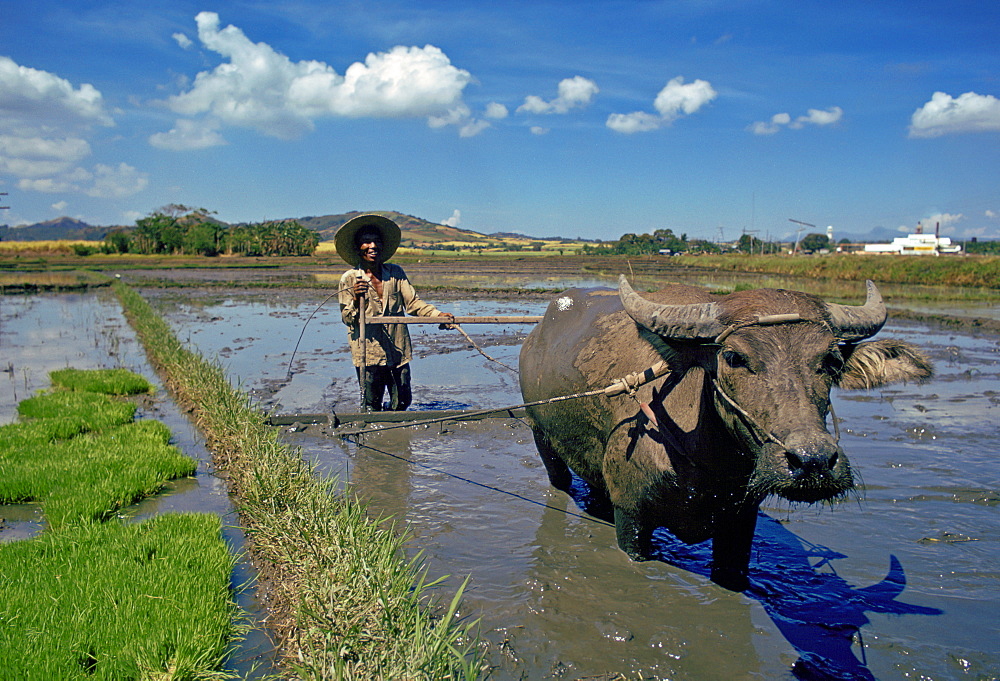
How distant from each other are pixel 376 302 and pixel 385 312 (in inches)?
4.7

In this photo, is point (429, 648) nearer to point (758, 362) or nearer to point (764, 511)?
point (758, 362)

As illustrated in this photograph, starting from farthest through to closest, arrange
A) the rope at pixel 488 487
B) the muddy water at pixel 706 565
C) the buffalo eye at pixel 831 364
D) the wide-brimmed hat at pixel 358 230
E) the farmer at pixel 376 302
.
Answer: the farmer at pixel 376 302, the wide-brimmed hat at pixel 358 230, the rope at pixel 488 487, the muddy water at pixel 706 565, the buffalo eye at pixel 831 364

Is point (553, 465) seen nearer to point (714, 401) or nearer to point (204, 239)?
point (714, 401)

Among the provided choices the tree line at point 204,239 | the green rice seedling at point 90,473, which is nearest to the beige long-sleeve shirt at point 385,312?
the green rice seedling at point 90,473

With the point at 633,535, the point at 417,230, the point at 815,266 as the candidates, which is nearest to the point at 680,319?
the point at 633,535

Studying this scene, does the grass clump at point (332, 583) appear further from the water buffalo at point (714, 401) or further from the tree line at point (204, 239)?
the tree line at point (204, 239)

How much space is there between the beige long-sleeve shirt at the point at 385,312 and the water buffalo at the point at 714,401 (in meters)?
2.47

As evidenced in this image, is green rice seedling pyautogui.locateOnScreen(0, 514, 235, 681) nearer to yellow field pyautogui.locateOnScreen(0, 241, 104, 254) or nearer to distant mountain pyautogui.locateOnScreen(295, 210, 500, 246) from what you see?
yellow field pyautogui.locateOnScreen(0, 241, 104, 254)

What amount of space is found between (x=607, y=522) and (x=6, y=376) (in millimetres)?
8665

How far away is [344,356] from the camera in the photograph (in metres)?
10.6

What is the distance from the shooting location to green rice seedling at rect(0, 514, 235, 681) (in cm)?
245

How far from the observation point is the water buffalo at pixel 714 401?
83.8 inches

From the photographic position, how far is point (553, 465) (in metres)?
4.50

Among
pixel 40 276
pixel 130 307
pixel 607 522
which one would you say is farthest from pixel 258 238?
pixel 607 522
